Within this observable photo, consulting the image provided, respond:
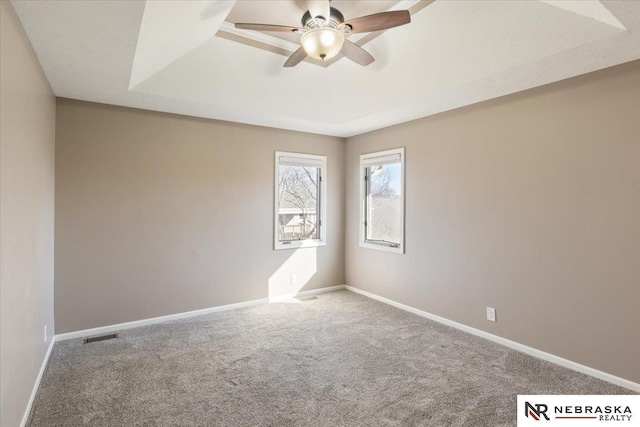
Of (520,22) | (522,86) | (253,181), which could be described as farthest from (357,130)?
(520,22)

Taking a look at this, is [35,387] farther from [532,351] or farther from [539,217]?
[539,217]

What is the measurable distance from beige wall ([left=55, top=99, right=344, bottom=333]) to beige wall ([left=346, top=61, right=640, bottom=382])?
1.95 m

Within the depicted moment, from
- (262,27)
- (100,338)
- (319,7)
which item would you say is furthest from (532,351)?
(100,338)

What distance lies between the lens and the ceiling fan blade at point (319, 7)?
1977mm

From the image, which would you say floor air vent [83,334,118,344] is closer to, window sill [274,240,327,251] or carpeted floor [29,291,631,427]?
carpeted floor [29,291,631,427]

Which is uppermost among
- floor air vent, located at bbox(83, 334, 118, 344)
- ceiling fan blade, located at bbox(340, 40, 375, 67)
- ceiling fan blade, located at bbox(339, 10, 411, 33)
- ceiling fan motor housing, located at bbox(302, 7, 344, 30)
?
ceiling fan motor housing, located at bbox(302, 7, 344, 30)

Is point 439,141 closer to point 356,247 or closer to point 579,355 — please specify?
point 356,247

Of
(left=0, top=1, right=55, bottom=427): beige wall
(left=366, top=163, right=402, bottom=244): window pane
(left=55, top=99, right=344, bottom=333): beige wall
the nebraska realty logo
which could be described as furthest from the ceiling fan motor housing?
the nebraska realty logo

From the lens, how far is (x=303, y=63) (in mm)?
3322

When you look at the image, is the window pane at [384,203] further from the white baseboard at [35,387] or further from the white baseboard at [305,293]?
the white baseboard at [35,387]

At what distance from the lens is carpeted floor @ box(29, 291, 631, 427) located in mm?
2256

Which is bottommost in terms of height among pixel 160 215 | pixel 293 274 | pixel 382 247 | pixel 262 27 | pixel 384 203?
pixel 293 274

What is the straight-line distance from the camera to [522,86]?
121 inches

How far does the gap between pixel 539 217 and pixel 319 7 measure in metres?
2.57
